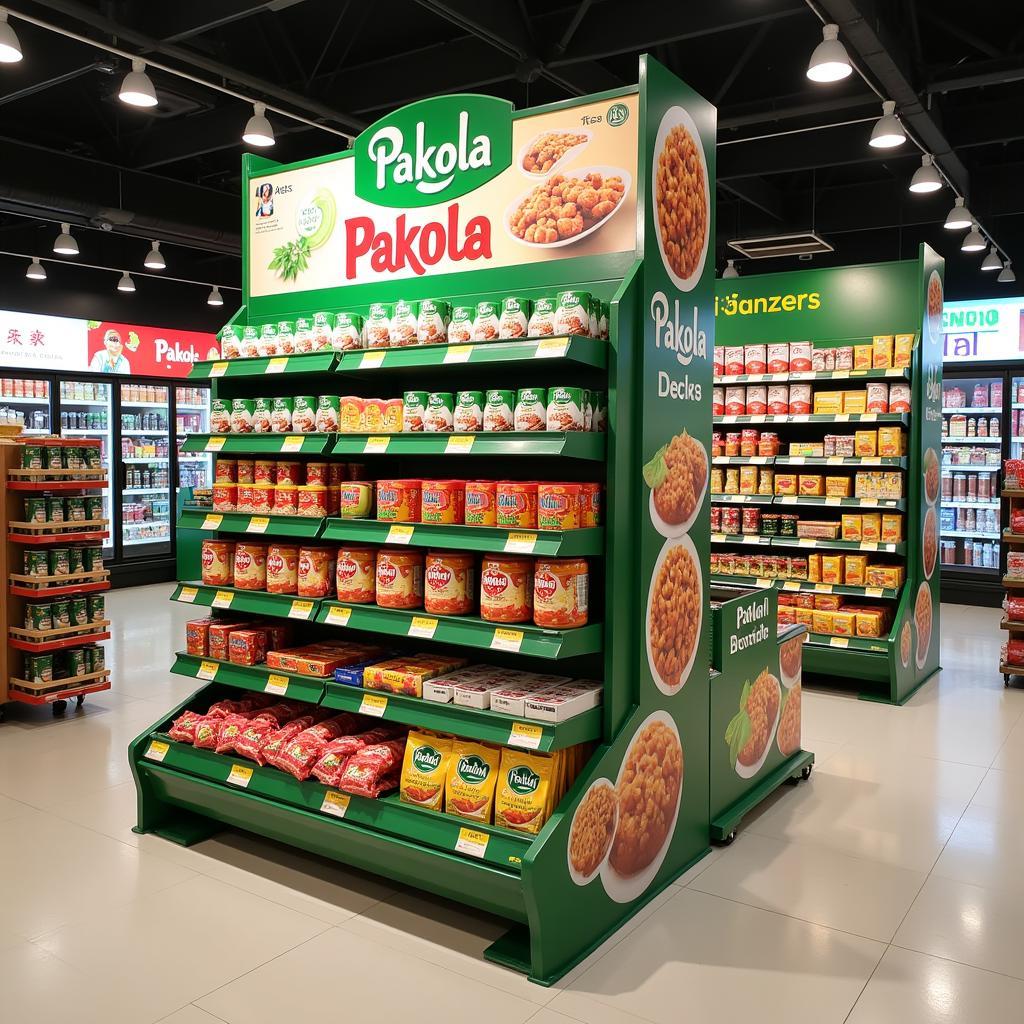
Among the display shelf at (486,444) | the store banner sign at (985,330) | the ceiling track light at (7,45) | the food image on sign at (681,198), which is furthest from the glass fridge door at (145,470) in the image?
the store banner sign at (985,330)

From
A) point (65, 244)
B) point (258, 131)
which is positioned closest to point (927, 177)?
point (258, 131)

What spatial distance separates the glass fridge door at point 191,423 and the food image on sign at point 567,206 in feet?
30.7

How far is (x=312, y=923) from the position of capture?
10.3 feet

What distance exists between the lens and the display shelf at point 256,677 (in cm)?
350

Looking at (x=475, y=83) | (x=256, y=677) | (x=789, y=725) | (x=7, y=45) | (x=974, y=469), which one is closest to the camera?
(x=256, y=677)

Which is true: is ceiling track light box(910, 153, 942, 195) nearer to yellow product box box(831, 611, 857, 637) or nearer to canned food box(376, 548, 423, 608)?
yellow product box box(831, 611, 857, 637)

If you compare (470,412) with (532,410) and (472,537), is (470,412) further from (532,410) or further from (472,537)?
(472,537)

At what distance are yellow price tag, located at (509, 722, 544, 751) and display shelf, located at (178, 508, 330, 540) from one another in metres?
1.13

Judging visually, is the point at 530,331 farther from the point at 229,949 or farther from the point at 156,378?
the point at 156,378

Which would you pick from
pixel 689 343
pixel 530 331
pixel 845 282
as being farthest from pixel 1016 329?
pixel 530 331

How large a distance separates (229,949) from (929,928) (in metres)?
2.35

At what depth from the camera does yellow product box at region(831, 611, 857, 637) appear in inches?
244

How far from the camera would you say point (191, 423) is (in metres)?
12.4

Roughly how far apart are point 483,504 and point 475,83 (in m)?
5.04
